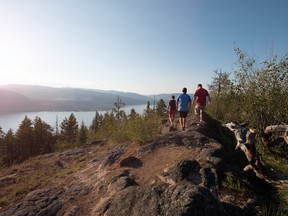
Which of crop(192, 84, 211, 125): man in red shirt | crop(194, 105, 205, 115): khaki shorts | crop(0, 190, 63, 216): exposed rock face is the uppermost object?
crop(192, 84, 211, 125): man in red shirt

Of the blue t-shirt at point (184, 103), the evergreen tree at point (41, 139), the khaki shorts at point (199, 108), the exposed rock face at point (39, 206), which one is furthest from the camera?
the evergreen tree at point (41, 139)

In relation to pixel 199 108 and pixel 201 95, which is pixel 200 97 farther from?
pixel 199 108

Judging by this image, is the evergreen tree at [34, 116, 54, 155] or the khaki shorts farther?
the evergreen tree at [34, 116, 54, 155]

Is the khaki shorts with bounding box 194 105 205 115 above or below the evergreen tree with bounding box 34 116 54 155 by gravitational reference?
above

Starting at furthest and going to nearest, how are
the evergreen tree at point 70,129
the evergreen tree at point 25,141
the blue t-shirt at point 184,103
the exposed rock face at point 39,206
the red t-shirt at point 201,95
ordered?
the evergreen tree at point 70,129, the evergreen tree at point 25,141, the red t-shirt at point 201,95, the blue t-shirt at point 184,103, the exposed rock face at point 39,206

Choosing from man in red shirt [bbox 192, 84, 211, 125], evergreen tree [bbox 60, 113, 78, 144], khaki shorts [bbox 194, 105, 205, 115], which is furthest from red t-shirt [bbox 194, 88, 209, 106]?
evergreen tree [bbox 60, 113, 78, 144]

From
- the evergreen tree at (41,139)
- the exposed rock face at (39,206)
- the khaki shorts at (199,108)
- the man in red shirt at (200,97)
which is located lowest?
A: the evergreen tree at (41,139)

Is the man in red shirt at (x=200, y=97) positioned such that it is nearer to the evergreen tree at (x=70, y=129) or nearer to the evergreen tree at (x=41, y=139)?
the evergreen tree at (x=41, y=139)

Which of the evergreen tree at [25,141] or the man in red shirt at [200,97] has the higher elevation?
the man in red shirt at [200,97]

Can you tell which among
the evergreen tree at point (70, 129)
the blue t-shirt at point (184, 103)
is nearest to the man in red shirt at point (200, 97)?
the blue t-shirt at point (184, 103)

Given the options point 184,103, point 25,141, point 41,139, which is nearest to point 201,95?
point 184,103

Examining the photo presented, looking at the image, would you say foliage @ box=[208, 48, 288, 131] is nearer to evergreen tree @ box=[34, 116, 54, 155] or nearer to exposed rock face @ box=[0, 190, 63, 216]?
exposed rock face @ box=[0, 190, 63, 216]

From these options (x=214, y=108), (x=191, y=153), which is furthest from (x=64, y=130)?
(x=191, y=153)

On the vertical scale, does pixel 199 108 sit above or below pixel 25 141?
above
